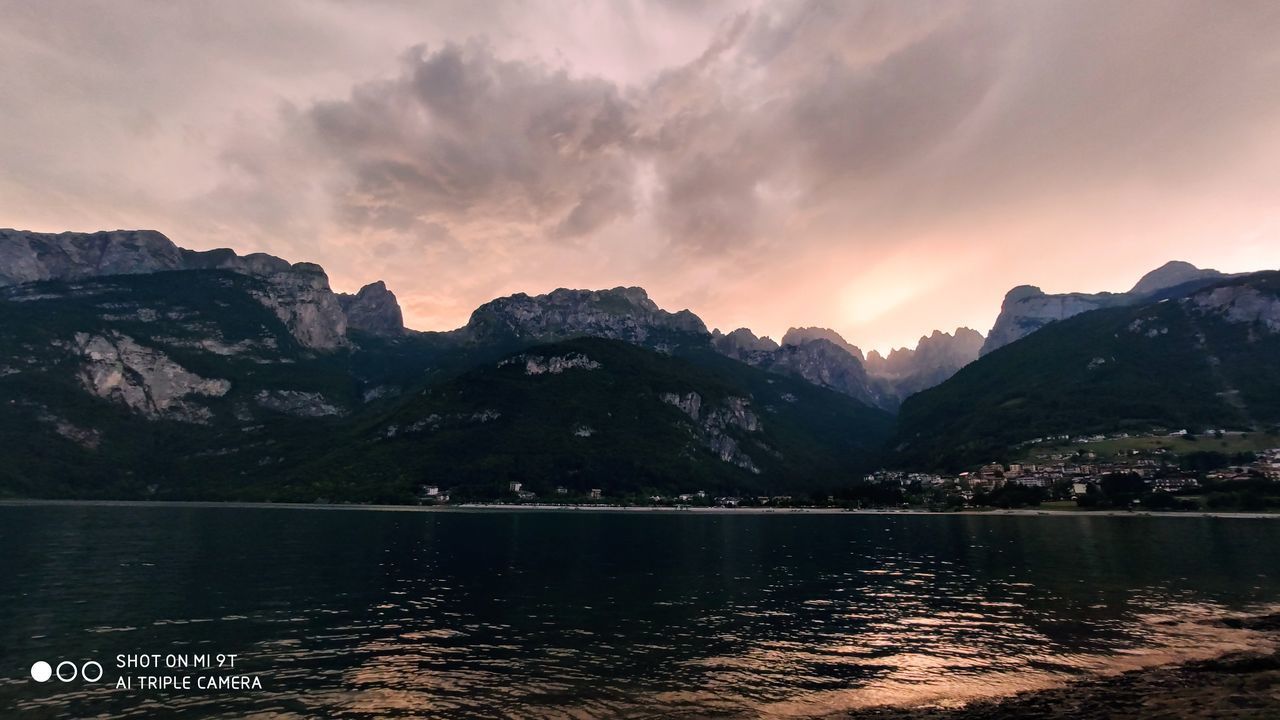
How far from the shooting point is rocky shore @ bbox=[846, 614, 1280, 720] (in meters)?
31.0

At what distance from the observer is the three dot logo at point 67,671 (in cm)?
3603

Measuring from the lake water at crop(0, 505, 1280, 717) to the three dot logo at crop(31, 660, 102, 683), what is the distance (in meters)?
0.74

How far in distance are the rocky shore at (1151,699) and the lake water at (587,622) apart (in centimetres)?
250

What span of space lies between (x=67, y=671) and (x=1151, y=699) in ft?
209

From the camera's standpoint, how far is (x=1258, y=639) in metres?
48.0

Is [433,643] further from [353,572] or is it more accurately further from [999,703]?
[353,572]

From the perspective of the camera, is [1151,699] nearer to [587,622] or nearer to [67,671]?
[587,622]

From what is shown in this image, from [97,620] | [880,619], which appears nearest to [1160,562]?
[880,619]

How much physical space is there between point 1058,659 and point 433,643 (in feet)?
152

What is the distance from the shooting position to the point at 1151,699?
33.6 m

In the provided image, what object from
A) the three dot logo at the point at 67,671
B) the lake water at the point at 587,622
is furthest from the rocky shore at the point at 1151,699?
the three dot logo at the point at 67,671

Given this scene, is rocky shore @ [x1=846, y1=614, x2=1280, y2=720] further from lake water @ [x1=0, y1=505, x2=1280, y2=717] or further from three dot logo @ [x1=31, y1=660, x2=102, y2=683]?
three dot logo @ [x1=31, y1=660, x2=102, y2=683]

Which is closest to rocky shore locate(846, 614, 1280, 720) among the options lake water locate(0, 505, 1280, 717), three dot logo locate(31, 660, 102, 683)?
lake water locate(0, 505, 1280, 717)

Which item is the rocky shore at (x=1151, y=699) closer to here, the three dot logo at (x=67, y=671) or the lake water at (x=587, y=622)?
the lake water at (x=587, y=622)
